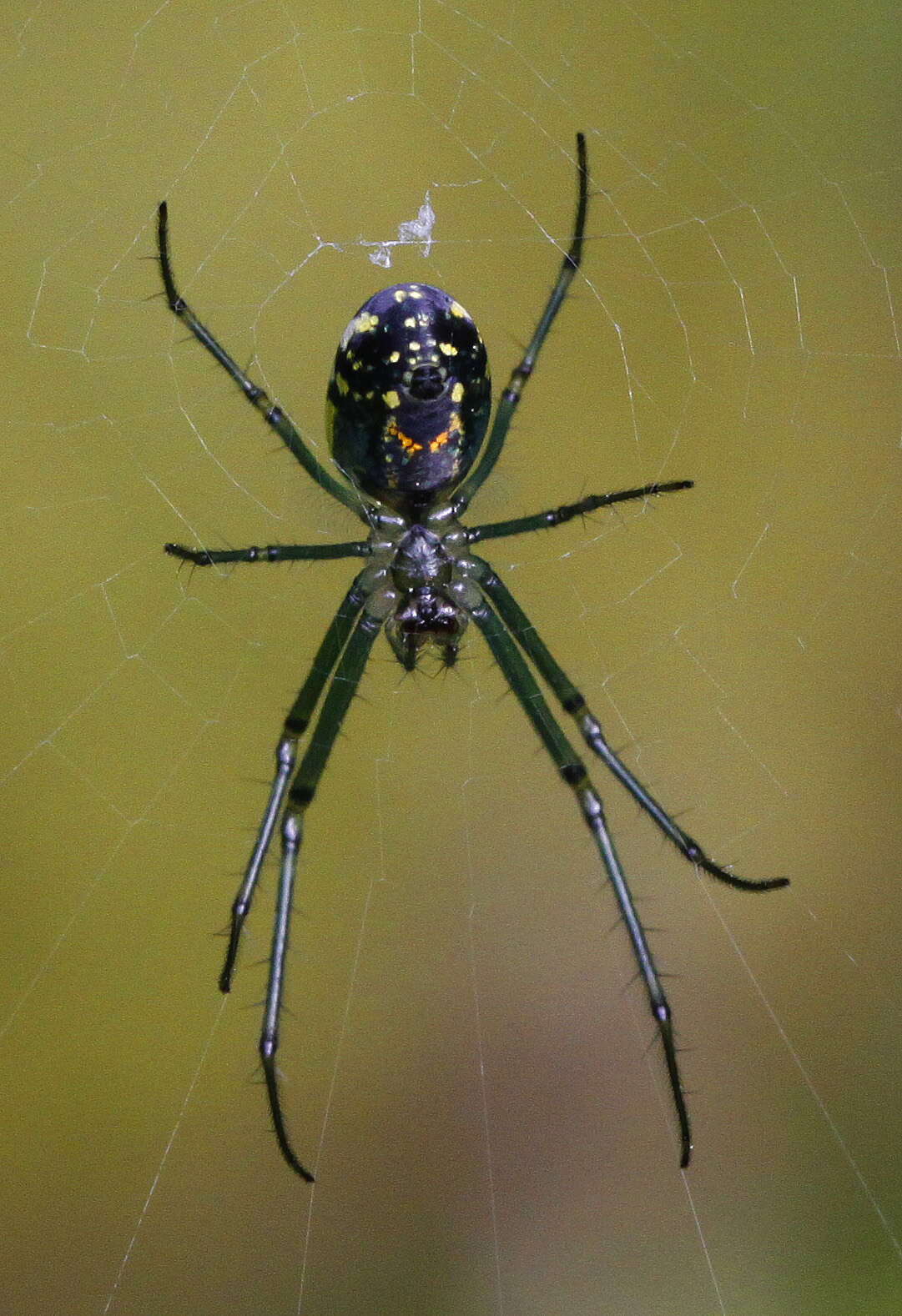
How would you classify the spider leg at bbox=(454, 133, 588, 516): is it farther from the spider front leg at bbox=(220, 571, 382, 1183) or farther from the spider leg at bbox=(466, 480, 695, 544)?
the spider front leg at bbox=(220, 571, 382, 1183)

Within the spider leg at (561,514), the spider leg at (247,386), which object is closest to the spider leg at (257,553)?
the spider leg at (247,386)

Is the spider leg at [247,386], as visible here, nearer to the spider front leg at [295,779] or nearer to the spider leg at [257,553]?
the spider leg at [257,553]

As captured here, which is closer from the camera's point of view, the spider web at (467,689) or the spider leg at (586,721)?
the spider leg at (586,721)

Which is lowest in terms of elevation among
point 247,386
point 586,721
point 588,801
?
point 588,801

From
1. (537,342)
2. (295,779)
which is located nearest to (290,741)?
(295,779)

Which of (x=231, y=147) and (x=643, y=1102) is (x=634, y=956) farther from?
(x=231, y=147)

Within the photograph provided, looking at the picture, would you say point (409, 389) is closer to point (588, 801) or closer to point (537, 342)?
point (537, 342)
